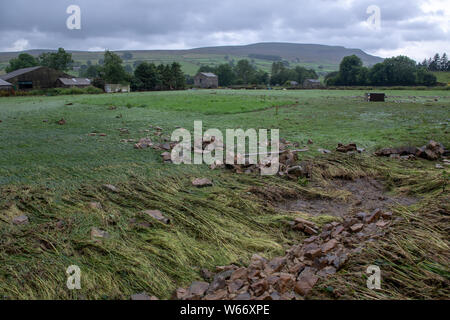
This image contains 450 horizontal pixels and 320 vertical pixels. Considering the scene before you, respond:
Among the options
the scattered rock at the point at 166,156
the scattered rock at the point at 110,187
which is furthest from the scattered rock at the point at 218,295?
the scattered rock at the point at 166,156

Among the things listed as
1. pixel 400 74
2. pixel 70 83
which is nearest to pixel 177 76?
pixel 70 83

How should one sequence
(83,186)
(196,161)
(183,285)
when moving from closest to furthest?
1. (183,285)
2. (83,186)
3. (196,161)

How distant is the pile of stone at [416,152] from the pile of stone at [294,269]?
4953mm

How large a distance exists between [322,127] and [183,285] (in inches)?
493

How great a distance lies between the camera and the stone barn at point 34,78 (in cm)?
6016

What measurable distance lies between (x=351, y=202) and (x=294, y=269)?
10.0 ft

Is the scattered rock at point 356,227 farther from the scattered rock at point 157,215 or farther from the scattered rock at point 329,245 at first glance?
the scattered rock at point 157,215

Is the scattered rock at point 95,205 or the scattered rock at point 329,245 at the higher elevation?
the scattered rock at point 95,205

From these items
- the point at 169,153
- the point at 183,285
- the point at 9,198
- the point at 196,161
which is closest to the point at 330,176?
the point at 196,161

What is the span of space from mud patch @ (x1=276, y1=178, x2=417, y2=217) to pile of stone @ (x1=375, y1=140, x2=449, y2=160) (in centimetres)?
267

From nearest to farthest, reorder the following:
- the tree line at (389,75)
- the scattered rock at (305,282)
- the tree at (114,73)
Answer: the scattered rock at (305,282)
the tree at (114,73)
the tree line at (389,75)
